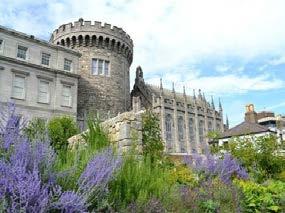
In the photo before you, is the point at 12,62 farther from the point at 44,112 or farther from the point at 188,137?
the point at 188,137

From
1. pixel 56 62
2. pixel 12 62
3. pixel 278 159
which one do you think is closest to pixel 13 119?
pixel 278 159

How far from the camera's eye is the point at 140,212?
13.9 feet

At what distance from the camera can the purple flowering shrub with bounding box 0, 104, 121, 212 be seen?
3.17m

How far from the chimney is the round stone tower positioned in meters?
13.6

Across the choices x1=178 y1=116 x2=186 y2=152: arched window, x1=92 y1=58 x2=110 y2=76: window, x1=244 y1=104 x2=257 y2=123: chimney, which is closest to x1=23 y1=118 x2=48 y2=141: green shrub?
x1=92 y1=58 x2=110 y2=76: window

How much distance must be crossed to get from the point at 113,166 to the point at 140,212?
670 mm

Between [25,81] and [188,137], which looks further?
[188,137]

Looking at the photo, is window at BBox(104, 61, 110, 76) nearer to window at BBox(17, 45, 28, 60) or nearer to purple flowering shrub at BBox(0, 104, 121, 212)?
window at BBox(17, 45, 28, 60)

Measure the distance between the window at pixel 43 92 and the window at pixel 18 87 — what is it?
1.43m

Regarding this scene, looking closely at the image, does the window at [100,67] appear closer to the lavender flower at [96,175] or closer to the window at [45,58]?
the window at [45,58]

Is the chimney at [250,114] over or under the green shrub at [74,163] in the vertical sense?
over

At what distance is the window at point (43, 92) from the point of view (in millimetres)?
27672

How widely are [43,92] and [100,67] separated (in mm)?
8597

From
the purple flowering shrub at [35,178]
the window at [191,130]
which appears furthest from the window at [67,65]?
the window at [191,130]
